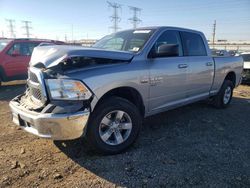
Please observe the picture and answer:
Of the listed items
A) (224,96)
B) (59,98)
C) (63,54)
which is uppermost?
(63,54)

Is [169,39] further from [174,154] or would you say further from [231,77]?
[231,77]

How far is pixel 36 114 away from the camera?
3.19 metres

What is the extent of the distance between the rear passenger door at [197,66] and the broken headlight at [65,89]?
246 centimetres

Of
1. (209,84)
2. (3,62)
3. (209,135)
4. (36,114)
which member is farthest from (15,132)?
(3,62)

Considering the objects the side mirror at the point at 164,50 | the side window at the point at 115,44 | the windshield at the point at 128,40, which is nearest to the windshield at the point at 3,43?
the windshield at the point at 128,40

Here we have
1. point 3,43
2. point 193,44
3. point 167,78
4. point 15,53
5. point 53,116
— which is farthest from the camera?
point 3,43

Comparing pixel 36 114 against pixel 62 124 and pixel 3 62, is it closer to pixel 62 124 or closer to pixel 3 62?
pixel 62 124

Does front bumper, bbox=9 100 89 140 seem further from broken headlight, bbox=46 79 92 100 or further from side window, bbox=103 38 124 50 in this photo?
side window, bbox=103 38 124 50

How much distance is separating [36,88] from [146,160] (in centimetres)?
179

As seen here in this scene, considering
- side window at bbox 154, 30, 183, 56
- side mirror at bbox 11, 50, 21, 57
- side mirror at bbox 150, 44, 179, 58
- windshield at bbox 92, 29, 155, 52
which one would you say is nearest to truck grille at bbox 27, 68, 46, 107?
windshield at bbox 92, 29, 155, 52

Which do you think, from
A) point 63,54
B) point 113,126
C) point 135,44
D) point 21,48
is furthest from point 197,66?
point 21,48

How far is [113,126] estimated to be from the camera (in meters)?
3.63

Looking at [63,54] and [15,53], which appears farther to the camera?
[15,53]

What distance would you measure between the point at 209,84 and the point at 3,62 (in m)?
6.92
